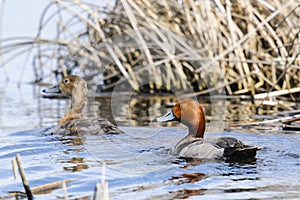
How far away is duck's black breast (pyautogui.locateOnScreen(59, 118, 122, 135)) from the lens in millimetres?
6531

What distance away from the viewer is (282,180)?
4.39 metres

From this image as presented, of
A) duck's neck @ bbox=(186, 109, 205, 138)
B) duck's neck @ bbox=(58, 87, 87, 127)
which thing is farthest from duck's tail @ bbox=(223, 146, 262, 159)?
duck's neck @ bbox=(58, 87, 87, 127)

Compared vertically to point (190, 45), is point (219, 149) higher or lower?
lower

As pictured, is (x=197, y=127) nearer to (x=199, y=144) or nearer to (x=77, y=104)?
(x=199, y=144)

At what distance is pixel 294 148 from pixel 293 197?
175cm

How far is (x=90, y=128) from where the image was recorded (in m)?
6.55

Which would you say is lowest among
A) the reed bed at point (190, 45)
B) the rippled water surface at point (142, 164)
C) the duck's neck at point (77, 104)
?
the rippled water surface at point (142, 164)

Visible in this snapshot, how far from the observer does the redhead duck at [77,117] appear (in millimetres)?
6574

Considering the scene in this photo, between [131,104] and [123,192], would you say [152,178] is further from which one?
[131,104]

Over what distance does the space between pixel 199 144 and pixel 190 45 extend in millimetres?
3364

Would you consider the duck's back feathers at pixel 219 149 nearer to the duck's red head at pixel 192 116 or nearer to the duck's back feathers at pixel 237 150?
the duck's back feathers at pixel 237 150

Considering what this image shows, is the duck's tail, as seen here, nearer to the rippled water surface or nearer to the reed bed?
the rippled water surface

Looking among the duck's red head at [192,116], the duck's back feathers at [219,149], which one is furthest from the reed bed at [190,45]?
the duck's back feathers at [219,149]

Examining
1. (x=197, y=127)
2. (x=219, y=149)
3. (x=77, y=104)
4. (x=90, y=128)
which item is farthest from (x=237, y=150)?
(x=77, y=104)
